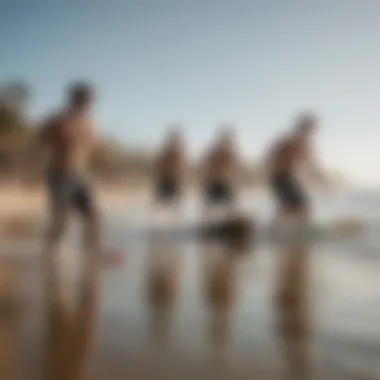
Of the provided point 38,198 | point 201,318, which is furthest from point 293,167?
point 38,198

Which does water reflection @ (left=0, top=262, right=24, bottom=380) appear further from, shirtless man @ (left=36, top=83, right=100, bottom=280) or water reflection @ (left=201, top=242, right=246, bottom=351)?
water reflection @ (left=201, top=242, right=246, bottom=351)

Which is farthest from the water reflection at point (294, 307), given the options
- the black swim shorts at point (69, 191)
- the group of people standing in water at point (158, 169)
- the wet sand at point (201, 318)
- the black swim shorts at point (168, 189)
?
the black swim shorts at point (69, 191)

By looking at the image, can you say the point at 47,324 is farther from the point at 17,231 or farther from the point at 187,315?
the point at 17,231

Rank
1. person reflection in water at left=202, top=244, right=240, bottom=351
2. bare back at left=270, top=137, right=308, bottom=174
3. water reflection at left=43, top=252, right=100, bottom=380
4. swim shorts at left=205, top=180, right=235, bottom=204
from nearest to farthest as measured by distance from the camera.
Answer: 1. water reflection at left=43, top=252, right=100, bottom=380
2. person reflection in water at left=202, top=244, right=240, bottom=351
3. bare back at left=270, top=137, right=308, bottom=174
4. swim shorts at left=205, top=180, right=235, bottom=204

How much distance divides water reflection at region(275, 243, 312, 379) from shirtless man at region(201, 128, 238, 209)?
24cm

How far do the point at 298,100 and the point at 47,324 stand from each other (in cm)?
95

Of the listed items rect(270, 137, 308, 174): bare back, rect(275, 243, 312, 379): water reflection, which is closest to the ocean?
rect(275, 243, 312, 379): water reflection

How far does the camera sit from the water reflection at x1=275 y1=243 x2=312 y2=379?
1241mm

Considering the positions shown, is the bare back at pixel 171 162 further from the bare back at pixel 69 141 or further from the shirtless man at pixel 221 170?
the bare back at pixel 69 141

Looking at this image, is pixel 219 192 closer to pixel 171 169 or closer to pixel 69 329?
pixel 171 169

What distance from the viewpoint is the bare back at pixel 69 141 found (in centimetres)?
186

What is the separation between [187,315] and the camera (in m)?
1.50

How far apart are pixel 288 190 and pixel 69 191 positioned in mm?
641

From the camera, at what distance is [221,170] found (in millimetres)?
1888
